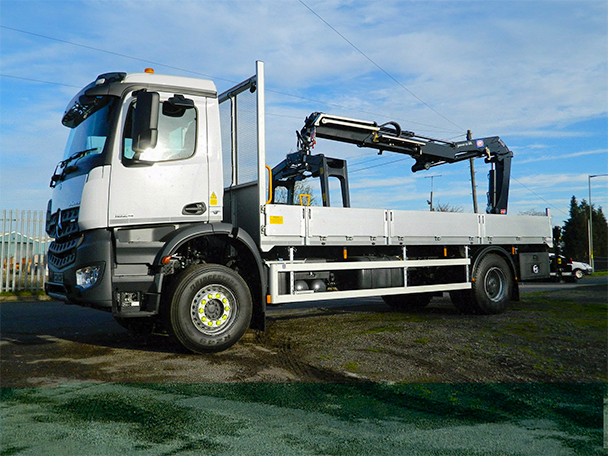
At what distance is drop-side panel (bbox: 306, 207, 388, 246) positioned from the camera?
7.25m

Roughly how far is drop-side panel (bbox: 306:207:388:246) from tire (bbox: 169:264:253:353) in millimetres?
1397

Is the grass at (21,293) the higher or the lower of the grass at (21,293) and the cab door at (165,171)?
the lower

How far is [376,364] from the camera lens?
18.0 ft

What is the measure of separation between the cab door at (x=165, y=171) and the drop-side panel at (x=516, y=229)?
5933 mm

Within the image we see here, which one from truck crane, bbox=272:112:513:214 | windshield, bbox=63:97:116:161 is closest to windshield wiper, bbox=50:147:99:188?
windshield, bbox=63:97:116:161

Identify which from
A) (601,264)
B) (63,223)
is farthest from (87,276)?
(601,264)

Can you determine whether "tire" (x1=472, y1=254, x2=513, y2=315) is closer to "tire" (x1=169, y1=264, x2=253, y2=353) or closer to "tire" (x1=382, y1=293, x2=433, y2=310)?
"tire" (x1=382, y1=293, x2=433, y2=310)

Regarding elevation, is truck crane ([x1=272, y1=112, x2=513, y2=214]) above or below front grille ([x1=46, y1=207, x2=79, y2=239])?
above

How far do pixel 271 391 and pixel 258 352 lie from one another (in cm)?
184

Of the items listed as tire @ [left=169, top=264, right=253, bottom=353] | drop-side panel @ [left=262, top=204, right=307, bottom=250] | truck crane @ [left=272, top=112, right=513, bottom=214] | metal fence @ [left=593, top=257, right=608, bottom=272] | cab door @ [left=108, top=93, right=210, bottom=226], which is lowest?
metal fence @ [left=593, top=257, right=608, bottom=272]

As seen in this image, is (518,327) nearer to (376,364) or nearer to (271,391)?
(376,364)

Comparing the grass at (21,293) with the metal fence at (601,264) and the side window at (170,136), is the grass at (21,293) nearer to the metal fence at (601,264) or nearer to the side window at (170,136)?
the side window at (170,136)

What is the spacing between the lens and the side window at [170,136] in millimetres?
5949

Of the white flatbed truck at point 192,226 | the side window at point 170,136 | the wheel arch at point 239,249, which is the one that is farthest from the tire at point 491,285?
the side window at point 170,136
